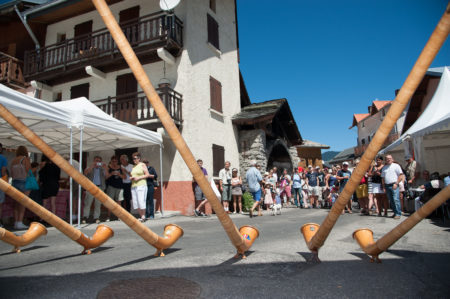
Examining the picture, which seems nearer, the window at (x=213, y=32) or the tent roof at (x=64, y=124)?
the tent roof at (x=64, y=124)

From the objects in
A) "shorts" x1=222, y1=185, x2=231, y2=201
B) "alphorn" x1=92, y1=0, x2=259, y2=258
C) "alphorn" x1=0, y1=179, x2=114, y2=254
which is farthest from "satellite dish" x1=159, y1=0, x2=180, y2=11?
"shorts" x1=222, y1=185, x2=231, y2=201

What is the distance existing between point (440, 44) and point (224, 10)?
49.8 ft

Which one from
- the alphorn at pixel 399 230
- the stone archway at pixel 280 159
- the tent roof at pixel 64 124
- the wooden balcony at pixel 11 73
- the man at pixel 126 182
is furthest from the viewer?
the stone archway at pixel 280 159

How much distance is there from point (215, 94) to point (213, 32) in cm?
316

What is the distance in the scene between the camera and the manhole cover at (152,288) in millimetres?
2129

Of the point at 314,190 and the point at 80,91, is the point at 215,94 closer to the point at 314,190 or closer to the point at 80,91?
the point at 314,190

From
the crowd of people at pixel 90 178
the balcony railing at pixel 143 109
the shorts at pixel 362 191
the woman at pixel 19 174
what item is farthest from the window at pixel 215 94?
the woman at pixel 19 174

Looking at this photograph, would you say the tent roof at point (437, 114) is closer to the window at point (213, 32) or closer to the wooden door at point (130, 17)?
the window at point (213, 32)

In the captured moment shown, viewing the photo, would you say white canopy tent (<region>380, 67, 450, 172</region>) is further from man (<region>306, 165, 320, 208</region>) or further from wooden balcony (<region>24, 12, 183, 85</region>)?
wooden balcony (<region>24, 12, 183, 85</region>)

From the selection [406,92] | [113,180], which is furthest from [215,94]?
[406,92]

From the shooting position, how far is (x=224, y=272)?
2695mm

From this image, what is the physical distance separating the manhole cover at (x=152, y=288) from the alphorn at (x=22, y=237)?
1623 mm

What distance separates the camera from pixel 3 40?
51.6 feet

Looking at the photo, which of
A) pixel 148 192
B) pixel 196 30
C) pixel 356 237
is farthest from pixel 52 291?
pixel 196 30
